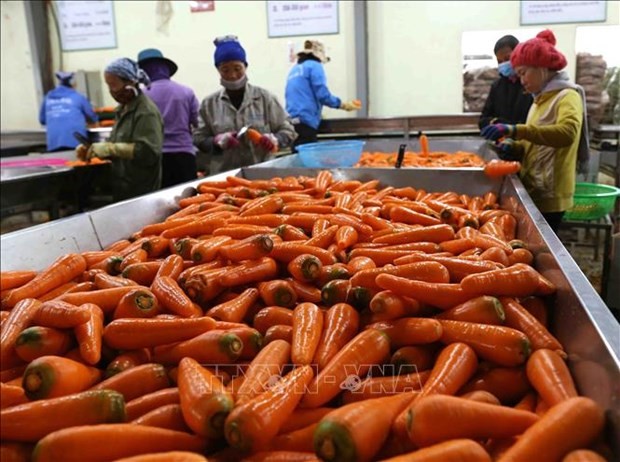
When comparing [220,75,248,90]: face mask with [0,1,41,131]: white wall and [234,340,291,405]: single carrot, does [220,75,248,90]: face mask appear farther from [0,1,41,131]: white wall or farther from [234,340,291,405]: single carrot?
[0,1,41,131]: white wall

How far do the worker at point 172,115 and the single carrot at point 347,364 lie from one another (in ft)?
12.3

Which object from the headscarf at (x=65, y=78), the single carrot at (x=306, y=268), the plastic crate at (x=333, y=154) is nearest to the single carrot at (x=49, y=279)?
the single carrot at (x=306, y=268)

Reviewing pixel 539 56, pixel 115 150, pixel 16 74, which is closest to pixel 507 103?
pixel 539 56

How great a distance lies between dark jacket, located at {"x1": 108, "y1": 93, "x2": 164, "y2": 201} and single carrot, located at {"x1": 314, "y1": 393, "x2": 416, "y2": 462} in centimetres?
316

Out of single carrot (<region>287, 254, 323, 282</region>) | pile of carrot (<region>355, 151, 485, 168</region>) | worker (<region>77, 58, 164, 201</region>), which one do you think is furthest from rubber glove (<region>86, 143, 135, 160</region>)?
single carrot (<region>287, 254, 323, 282</region>)

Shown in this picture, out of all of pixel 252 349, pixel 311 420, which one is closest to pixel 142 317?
pixel 252 349

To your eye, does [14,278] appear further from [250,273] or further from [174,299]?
Answer: [250,273]

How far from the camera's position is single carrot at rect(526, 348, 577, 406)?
985 millimetres

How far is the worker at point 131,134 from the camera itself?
3.61 metres

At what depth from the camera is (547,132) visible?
2900 mm

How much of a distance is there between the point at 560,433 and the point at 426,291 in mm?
506

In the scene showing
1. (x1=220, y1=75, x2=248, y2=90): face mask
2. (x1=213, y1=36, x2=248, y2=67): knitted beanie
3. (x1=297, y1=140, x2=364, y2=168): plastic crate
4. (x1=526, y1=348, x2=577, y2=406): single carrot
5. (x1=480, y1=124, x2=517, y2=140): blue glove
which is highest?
(x1=213, y1=36, x2=248, y2=67): knitted beanie

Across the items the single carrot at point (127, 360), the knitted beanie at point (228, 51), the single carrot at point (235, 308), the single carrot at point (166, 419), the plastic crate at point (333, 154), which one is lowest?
the single carrot at point (166, 419)

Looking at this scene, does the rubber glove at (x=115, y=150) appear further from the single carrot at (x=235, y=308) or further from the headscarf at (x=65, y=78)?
the headscarf at (x=65, y=78)
